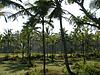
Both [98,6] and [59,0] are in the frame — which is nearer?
[98,6]

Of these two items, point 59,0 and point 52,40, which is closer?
point 59,0

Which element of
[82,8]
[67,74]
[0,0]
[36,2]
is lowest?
[67,74]

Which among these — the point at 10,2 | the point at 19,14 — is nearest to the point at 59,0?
the point at 19,14

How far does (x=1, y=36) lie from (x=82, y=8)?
5851cm

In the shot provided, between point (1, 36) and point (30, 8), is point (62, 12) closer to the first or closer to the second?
point (30, 8)

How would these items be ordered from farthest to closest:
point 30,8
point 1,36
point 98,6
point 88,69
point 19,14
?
point 1,36
point 30,8
point 88,69
point 19,14
point 98,6

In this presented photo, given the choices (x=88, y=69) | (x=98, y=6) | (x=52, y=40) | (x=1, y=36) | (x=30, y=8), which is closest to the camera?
(x=98, y=6)

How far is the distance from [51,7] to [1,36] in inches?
1802

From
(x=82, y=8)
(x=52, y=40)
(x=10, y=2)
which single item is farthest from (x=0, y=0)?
(x=52, y=40)

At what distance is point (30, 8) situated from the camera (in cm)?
2866

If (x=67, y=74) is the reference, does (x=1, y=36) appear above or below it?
above

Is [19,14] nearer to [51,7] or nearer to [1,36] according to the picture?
[51,7]

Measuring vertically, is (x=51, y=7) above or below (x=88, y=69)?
above

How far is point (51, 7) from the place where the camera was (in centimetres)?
2839
